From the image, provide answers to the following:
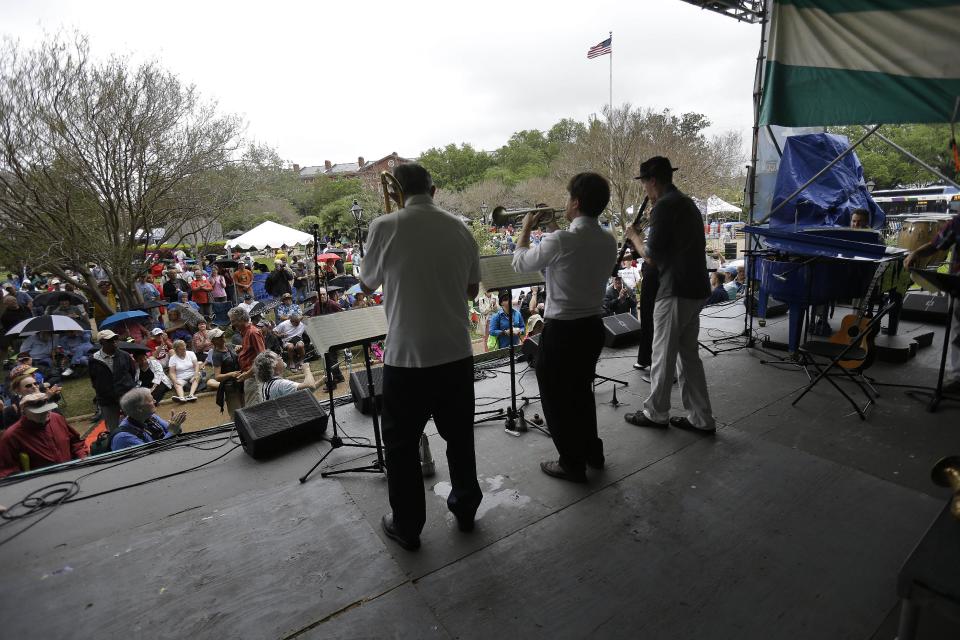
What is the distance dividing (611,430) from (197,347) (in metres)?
8.33

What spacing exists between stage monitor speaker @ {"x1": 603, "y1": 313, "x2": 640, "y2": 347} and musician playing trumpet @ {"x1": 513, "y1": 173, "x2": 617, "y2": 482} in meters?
2.99

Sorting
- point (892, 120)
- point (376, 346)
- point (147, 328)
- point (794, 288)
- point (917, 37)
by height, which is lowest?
point (376, 346)

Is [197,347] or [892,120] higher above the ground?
[892,120]

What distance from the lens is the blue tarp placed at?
6.25m

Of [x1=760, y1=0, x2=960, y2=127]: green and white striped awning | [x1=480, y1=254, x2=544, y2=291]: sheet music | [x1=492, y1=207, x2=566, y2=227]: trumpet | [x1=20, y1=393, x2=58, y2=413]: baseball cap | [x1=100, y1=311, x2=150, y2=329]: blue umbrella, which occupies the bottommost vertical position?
[x1=100, y1=311, x2=150, y2=329]: blue umbrella

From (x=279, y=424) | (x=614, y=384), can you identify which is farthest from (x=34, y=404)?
(x=614, y=384)

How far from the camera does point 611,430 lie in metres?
3.62

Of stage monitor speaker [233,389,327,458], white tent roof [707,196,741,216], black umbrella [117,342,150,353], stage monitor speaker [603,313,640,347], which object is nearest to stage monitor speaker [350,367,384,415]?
stage monitor speaker [233,389,327,458]

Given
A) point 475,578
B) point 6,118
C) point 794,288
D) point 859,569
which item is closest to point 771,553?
point 859,569

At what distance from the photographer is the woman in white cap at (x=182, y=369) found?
797 cm

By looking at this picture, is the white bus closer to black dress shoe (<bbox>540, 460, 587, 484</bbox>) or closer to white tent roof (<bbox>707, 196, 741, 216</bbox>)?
white tent roof (<bbox>707, 196, 741, 216</bbox>)

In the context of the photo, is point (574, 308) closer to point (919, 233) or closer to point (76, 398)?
point (919, 233)

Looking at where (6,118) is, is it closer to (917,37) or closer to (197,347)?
(197,347)

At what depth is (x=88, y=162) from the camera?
9844 mm
